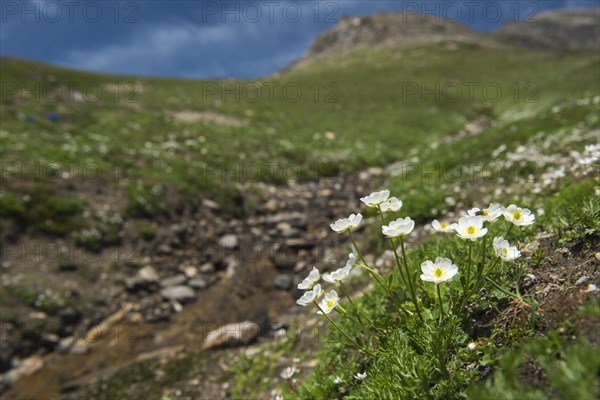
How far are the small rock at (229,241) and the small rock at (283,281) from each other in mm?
2428

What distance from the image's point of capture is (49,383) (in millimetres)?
7934

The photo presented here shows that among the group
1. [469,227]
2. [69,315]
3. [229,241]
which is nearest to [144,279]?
[69,315]

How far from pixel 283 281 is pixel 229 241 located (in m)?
3.05

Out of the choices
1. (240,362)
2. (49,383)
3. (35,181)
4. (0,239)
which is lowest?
(49,383)

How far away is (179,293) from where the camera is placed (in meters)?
10.6

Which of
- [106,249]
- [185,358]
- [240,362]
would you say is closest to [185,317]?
[185,358]

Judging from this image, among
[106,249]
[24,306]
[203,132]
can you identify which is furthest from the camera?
[203,132]

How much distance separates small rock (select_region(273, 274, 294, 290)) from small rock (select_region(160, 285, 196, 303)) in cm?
232

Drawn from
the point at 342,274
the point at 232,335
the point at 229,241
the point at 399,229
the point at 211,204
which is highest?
the point at 399,229

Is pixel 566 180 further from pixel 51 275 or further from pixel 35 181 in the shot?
pixel 35 181

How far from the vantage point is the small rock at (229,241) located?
13.0m

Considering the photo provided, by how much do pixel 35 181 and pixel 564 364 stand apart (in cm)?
1503

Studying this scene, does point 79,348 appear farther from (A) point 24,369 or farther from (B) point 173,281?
(B) point 173,281

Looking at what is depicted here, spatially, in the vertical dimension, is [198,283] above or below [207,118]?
below
